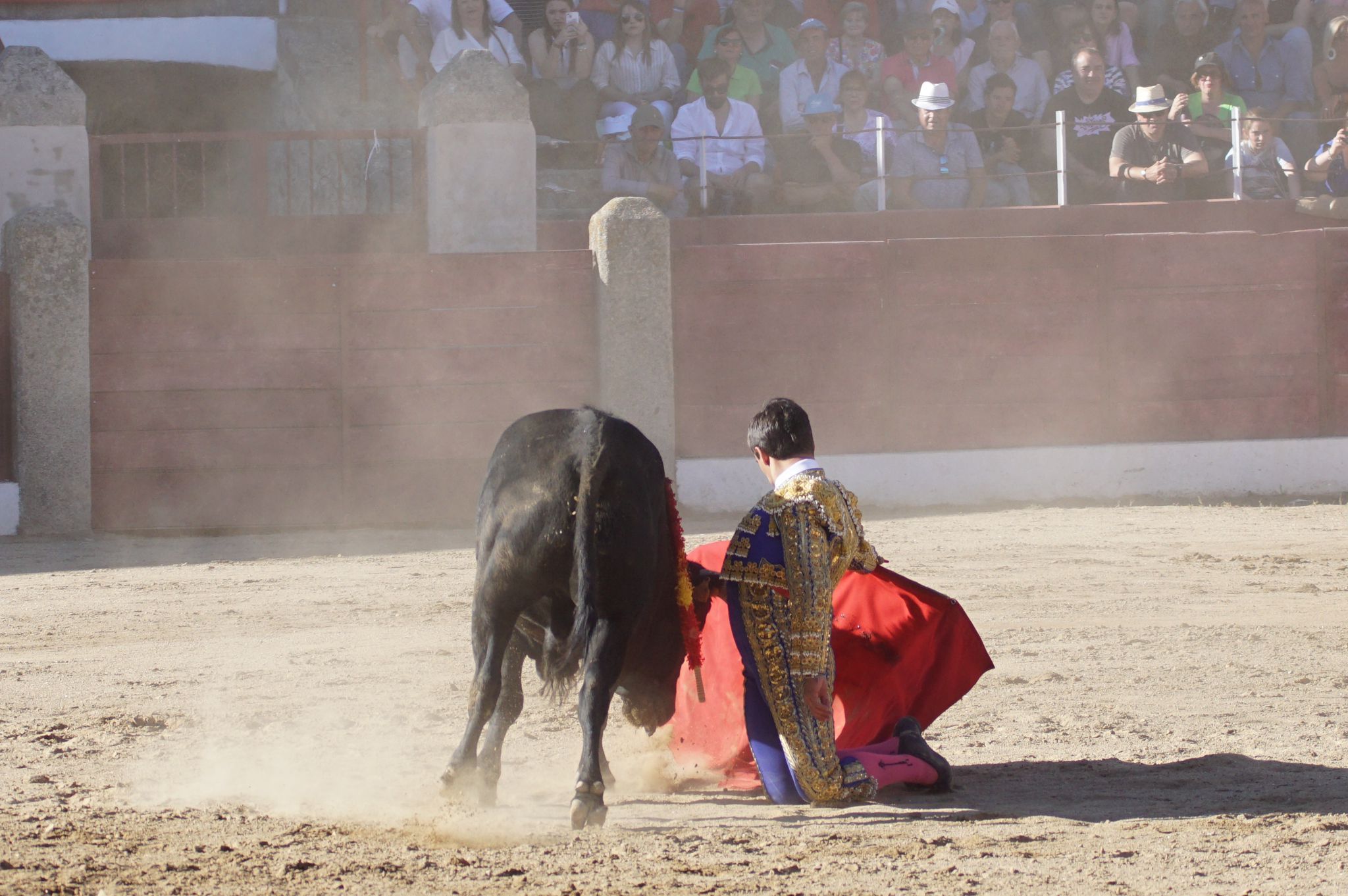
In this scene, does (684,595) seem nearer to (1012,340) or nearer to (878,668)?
(878,668)

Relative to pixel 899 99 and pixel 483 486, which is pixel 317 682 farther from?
pixel 899 99

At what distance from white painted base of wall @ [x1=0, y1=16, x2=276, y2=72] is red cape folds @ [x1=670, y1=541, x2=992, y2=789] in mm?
8913

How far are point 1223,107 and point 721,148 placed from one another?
10.4 feet

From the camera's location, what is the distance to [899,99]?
9906 millimetres

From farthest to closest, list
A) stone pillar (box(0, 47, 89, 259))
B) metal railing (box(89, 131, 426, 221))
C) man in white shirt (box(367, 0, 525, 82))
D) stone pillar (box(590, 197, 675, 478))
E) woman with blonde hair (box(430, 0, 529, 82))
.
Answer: man in white shirt (box(367, 0, 525, 82))
woman with blonde hair (box(430, 0, 529, 82))
metal railing (box(89, 131, 426, 221))
stone pillar (box(0, 47, 89, 259))
stone pillar (box(590, 197, 675, 478))

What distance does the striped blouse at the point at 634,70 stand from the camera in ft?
32.7

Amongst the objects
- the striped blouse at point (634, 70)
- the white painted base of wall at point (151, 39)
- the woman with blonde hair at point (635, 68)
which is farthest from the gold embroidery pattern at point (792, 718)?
the white painted base of wall at point (151, 39)

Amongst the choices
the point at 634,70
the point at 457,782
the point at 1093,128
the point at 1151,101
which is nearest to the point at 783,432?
the point at 457,782

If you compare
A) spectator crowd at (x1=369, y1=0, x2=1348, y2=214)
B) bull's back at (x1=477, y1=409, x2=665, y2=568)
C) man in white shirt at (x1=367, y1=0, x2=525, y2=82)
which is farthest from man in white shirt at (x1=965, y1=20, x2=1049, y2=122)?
bull's back at (x1=477, y1=409, x2=665, y2=568)

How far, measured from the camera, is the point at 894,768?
10.0 ft

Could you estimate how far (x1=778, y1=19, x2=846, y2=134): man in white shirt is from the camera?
980 centimetres

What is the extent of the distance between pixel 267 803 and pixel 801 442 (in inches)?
49.8

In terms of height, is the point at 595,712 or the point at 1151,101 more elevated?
the point at 1151,101

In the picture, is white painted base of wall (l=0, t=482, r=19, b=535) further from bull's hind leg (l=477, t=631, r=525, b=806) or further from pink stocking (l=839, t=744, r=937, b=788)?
pink stocking (l=839, t=744, r=937, b=788)
